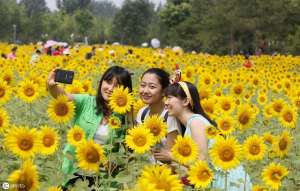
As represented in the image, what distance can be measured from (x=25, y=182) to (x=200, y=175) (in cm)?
69

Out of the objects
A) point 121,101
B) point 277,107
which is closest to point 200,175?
point 121,101

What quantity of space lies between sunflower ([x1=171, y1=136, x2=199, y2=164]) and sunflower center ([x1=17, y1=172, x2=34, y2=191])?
2.25ft

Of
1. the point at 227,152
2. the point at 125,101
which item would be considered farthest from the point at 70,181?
the point at 227,152

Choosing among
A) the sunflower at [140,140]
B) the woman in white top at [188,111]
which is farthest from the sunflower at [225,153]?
the woman in white top at [188,111]

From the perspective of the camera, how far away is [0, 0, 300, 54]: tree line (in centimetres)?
2292

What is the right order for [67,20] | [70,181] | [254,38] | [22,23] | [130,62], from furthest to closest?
1. [67,20]
2. [22,23]
3. [254,38]
4. [130,62]
5. [70,181]

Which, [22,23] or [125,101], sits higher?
[22,23]

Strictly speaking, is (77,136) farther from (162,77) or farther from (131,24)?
(131,24)

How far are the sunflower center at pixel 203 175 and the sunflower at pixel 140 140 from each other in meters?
0.32

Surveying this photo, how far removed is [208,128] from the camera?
3.00 metres

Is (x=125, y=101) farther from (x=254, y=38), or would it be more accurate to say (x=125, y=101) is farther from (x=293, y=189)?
(x=254, y=38)

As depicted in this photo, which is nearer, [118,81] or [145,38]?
[118,81]

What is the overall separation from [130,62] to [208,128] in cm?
1001

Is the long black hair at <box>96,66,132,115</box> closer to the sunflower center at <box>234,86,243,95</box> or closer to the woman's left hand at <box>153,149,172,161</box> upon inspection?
the woman's left hand at <box>153,149,172,161</box>
